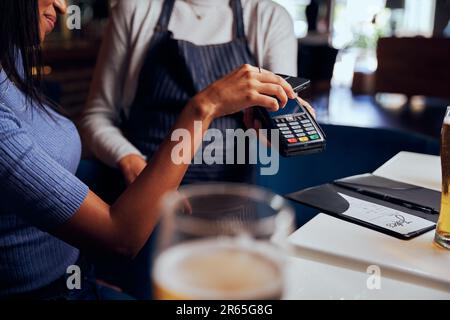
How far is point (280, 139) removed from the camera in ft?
2.74

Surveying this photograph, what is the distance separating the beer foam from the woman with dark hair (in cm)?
44

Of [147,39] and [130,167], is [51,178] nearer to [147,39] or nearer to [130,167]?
[130,167]

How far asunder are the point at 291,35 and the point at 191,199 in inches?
43.4

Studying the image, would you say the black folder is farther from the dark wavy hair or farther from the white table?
the dark wavy hair

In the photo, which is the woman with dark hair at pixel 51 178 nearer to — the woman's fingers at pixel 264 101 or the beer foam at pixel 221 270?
the woman's fingers at pixel 264 101

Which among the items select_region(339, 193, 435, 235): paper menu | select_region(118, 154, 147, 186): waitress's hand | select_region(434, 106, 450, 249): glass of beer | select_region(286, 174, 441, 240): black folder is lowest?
select_region(118, 154, 147, 186): waitress's hand

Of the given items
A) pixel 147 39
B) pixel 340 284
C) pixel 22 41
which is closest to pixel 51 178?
pixel 22 41

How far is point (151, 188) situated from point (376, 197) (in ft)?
1.29

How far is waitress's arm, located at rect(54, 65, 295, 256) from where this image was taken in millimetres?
751

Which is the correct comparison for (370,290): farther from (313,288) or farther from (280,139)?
(280,139)

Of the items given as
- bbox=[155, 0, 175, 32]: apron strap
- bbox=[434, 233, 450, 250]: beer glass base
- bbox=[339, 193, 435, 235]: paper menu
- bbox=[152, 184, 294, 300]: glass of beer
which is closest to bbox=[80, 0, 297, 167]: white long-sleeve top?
bbox=[155, 0, 175, 32]: apron strap

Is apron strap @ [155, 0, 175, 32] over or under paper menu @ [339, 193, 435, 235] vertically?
over

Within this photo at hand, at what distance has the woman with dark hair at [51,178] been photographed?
2.33 feet

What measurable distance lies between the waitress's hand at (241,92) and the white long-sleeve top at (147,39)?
543 millimetres
